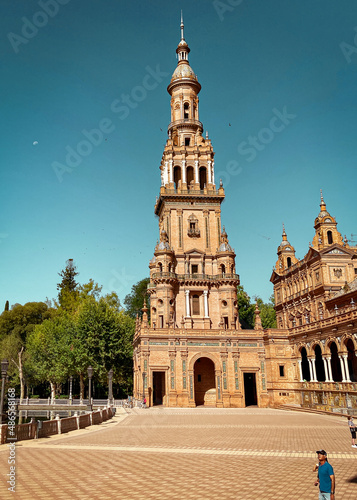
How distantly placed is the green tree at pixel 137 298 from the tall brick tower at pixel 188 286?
25.5 meters

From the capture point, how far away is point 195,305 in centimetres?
5394

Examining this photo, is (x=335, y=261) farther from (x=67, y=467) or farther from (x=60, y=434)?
(x=67, y=467)

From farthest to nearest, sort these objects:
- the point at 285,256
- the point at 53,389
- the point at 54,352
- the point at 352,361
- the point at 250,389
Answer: the point at 285,256 → the point at 53,389 → the point at 54,352 → the point at 250,389 → the point at 352,361

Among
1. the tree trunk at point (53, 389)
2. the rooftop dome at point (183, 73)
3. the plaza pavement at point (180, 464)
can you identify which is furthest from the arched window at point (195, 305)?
the rooftop dome at point (183, 73)

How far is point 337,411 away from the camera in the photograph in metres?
33.7

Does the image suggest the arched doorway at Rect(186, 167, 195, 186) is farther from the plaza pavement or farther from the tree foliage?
the plaza pavement

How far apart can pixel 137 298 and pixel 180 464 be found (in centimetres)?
7042

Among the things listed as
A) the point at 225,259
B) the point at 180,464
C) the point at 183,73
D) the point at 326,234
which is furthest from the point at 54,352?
the point at 183,73

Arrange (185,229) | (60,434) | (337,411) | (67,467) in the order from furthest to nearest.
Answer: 1. (185,229)
2. (337,411)
3. (60,434)
4. (67,467)

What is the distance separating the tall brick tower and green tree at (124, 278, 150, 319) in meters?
25.5

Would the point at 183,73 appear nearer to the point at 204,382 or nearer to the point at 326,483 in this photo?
the point at 204,382

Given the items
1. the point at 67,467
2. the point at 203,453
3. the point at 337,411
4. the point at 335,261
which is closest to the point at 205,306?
the point at 335,261

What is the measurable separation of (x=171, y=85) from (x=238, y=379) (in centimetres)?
4397

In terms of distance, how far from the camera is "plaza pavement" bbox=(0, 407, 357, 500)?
11.3 metres
